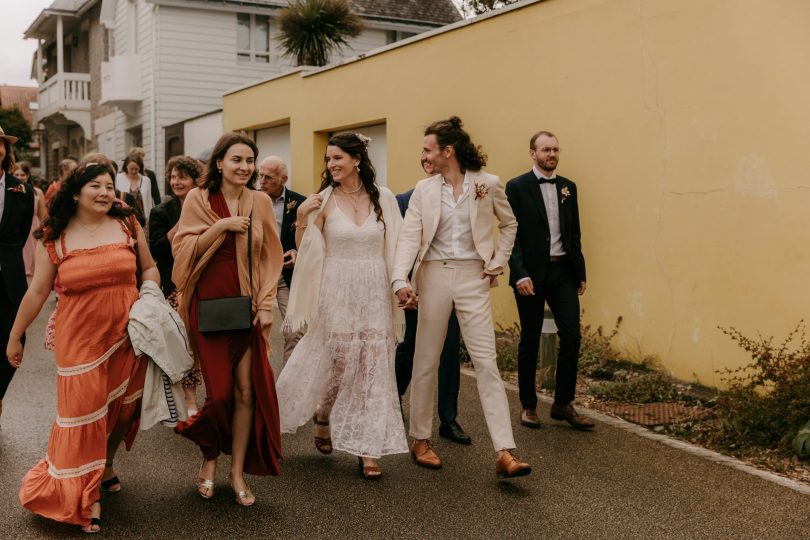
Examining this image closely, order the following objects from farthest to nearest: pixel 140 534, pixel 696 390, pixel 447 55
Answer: pixel 447 55 → pixel 696 390 → pixel 140 534

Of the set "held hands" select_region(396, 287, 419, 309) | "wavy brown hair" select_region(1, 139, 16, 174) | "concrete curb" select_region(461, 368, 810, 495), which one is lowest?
Result: "concrete curb" select_region(461, 368, 810, 495)

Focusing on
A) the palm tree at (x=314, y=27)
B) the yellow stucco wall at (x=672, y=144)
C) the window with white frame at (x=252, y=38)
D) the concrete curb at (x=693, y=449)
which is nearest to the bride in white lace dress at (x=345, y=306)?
the concrete curb at (x=693, y=449)

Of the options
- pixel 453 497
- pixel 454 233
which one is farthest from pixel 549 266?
pixel 453 497

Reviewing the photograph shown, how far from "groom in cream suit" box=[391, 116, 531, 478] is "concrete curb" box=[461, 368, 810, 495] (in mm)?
1425

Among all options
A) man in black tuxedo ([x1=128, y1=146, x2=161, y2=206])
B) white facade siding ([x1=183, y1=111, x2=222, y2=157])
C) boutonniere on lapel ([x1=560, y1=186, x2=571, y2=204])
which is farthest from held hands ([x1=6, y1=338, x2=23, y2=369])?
white facade siding ([x1=183, y1=111, x2=222, y2=157])

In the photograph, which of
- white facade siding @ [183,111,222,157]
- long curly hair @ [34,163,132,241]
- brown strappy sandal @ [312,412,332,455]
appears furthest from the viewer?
white facade siding @ [183,111,222,157]

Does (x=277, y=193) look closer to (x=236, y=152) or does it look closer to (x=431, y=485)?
(x=236, y=152)

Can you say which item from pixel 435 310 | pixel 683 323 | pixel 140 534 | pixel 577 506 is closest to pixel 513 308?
pixel 683 323

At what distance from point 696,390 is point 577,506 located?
3.16m

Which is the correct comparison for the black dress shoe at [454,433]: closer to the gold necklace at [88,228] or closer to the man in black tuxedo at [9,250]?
the gold necklace at [88,228]

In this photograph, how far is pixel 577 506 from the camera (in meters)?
5.05

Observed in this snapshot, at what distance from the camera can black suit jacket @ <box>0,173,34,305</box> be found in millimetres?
6461

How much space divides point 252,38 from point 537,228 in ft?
67.4

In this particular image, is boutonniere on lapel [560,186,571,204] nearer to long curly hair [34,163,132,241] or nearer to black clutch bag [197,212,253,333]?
black clutch bag [197,212,253,333]
